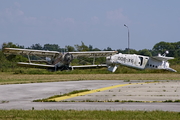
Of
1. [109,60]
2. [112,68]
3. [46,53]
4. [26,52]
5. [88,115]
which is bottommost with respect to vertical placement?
[112,68]

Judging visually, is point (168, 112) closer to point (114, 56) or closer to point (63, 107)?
point (63, 107)

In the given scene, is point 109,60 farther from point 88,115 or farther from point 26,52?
point 88,115

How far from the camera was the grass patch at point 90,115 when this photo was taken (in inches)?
348

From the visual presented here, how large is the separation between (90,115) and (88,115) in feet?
0.17

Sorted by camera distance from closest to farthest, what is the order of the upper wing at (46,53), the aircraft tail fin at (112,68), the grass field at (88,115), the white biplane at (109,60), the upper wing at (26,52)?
the grass field at (88,115), the upper wing at (26,52), the upper wing at (46,53), the aircraft tail fin at (112,68), the white biplane at (109,60)

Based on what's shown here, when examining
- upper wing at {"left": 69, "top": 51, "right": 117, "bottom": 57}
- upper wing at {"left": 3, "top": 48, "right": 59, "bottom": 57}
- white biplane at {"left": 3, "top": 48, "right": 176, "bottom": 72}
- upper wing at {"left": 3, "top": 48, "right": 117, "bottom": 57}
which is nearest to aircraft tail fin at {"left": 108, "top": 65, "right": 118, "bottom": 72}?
white biplane at {"left": 3, "top": 48, "right": 176, "bottom": 72}

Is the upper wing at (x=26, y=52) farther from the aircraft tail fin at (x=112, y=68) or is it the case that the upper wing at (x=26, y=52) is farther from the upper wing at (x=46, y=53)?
the aircraft tail fin at (x=112, y=68)

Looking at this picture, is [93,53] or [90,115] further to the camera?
[93,53]

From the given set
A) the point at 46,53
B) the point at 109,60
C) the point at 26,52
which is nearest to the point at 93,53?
the point at 109,60

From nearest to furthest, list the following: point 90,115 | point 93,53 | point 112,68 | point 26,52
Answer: point 90,115, point 112,68, point 26,52, point 93,53

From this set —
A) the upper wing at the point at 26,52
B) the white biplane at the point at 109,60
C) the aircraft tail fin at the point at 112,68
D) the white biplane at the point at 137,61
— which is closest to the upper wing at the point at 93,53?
the white biplane at the point at 109,60

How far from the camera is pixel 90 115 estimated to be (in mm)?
9258

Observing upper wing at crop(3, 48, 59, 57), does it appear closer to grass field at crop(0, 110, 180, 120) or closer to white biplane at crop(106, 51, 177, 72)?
white biplane at crop(106, 51, 177, 72)

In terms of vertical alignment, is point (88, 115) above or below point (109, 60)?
below
